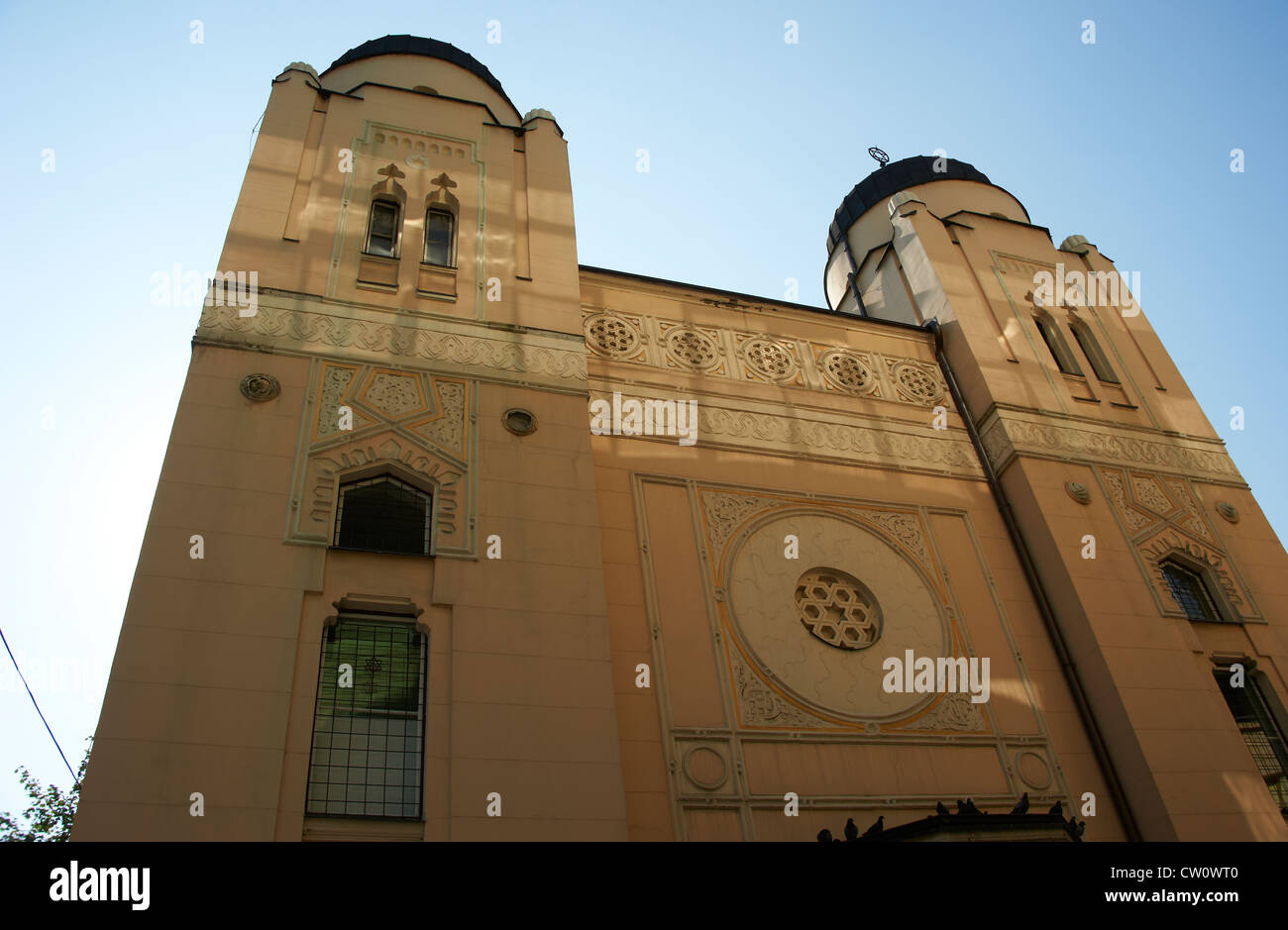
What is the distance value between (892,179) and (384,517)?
46.5 feet

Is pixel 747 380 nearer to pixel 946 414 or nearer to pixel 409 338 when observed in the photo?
pixel 946 414

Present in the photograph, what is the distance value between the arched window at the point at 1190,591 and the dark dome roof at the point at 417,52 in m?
11.7

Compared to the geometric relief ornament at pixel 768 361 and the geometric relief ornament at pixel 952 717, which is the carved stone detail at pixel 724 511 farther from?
the geometric relief ornament at pixel 952 717

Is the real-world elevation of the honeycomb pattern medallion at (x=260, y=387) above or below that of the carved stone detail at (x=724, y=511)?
above

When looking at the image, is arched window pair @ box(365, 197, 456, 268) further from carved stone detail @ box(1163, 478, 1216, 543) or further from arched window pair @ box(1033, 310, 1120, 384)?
carved stone detail @ box(1163, 478, 1216, 543)

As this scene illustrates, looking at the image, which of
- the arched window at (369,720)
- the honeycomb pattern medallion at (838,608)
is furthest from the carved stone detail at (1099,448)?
the arched window at (369,720)

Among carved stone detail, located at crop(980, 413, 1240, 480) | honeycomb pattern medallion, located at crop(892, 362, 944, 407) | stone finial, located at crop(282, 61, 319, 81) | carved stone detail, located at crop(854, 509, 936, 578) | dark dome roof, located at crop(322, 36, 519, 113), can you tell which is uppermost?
dark dome roof, located at crop(322, 36, 519, 113)

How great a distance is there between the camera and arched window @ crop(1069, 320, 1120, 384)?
1465cm

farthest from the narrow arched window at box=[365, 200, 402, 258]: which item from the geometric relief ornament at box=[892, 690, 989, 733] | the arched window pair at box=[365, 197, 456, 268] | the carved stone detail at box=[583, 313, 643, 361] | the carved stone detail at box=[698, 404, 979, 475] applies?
the geometric relief ornament at box=[892, 690, 989, 733]

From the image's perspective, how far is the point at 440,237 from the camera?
40.1 feet

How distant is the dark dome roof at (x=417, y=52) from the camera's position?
1539 centimetres

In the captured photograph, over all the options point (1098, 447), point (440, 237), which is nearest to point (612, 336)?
point (440, 237)
